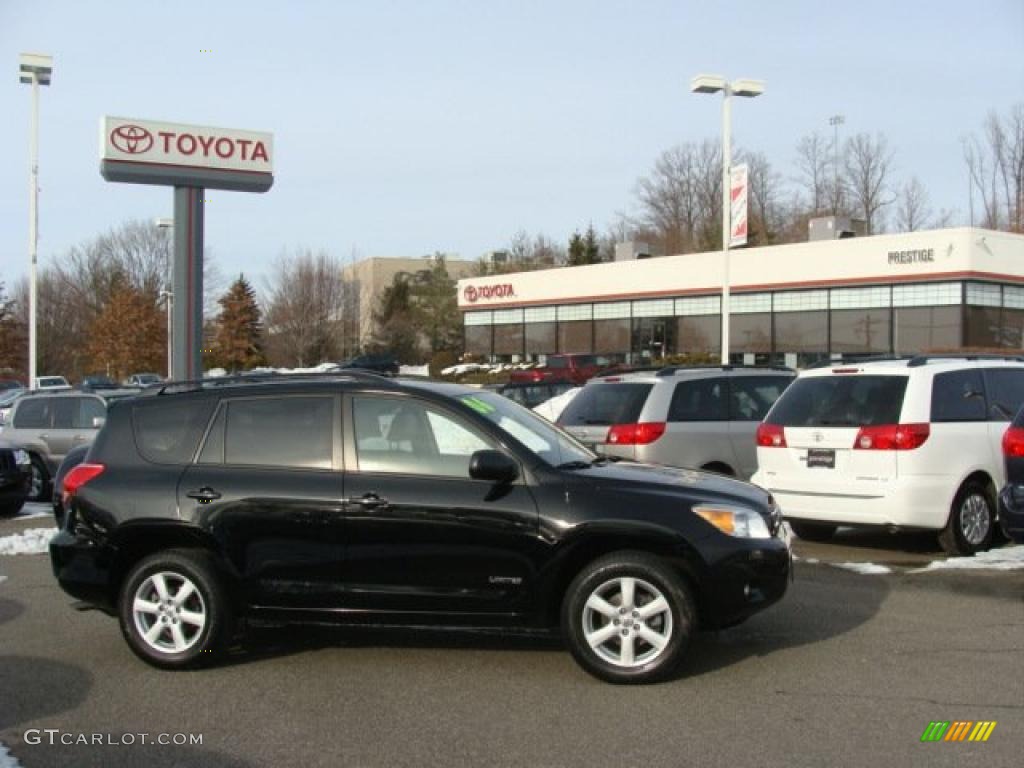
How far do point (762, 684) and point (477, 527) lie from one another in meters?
1.80

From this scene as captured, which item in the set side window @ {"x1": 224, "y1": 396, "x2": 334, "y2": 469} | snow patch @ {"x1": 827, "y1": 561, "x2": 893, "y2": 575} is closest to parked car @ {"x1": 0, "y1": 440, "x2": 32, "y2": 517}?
side window @ {"x1": 224, "y1": 396, "x2": 334, "y2": 469}

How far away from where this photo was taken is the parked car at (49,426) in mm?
16234

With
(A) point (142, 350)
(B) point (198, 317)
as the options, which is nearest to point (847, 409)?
(B) point (198, 317)

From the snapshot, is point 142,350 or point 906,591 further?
point 142,350

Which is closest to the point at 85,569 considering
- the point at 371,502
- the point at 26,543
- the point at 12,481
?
the point at 371,502

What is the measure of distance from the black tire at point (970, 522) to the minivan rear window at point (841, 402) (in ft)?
3.36

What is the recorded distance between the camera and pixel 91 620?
782 cm

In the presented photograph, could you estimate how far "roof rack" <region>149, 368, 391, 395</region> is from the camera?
674 cm

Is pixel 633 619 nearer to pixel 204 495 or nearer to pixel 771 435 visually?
pixel 204 495

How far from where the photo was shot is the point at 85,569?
21.6 feet

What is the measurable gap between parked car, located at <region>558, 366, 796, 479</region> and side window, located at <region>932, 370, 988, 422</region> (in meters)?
2.49

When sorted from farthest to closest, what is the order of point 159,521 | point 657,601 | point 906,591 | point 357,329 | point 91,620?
1. point 357,329
2. point 906,591
3. point 91,620
4. point 159,521
5. point 657,601

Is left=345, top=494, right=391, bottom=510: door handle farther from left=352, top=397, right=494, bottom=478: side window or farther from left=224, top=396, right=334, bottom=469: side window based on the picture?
left=224, top=396, right=334, bottom=469: side window

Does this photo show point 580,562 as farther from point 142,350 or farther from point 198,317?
point 142,350
